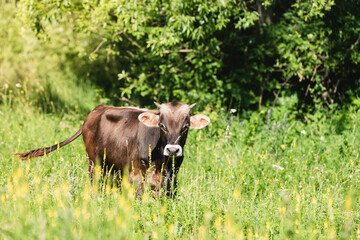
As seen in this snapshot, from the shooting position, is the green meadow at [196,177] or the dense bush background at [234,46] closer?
the green meadow at [196,177]

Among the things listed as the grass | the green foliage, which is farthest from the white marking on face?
the green foliage

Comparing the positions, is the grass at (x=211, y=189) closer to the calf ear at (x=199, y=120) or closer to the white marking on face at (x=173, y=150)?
the white marking on face at (x=173, y=150)

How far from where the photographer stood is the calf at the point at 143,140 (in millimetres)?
4309

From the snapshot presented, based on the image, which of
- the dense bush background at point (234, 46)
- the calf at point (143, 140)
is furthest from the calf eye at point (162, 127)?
the dense bush background at point (234, 46)

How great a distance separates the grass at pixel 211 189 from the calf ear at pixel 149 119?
61 centimetres

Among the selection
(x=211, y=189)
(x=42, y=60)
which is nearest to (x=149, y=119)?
(x=211, y=189)

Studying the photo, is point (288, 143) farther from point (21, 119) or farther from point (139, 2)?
point (21, 119)

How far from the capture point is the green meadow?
2.96 metres

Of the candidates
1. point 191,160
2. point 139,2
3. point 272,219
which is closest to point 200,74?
point 139,2

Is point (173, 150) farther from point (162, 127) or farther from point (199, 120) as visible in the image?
point (199, 120)

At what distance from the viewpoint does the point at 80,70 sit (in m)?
10.8

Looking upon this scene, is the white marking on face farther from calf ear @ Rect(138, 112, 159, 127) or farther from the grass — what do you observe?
calf ear @ Rect(138, 112, 159, 127)

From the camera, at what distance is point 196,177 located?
4312 mm

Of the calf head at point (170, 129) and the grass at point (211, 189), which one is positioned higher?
the calf head at point (170, 129)
